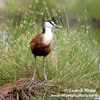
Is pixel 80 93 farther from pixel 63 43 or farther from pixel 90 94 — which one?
pixel 63 43

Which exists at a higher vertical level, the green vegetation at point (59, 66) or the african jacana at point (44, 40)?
the african jacana at point (44, 40)

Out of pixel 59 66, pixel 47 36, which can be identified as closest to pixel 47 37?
pixel 47 36

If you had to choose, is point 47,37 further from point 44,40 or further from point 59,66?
point 59,66

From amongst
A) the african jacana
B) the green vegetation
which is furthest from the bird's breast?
the green vegetation

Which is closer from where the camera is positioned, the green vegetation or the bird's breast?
the bird's breast

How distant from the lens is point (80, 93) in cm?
336

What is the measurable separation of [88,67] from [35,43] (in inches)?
36.4

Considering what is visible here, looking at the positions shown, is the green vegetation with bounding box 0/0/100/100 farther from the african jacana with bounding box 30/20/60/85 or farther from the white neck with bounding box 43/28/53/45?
the white neck with bounding box 43/28/53/45

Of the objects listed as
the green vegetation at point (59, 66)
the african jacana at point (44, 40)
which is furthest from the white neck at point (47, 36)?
the green vegetation at point (59, 66)

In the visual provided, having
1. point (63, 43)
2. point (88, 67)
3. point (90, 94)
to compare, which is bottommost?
point (90, 94)

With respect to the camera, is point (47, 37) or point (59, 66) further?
point (59, 66)

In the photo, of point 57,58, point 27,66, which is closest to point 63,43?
point 57,58

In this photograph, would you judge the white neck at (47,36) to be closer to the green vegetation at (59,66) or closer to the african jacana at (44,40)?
the african jacana at (44,40)

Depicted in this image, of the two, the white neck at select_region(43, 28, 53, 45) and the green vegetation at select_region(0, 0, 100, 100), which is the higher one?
the white neck at select_region(43, 28, 53, 45)
